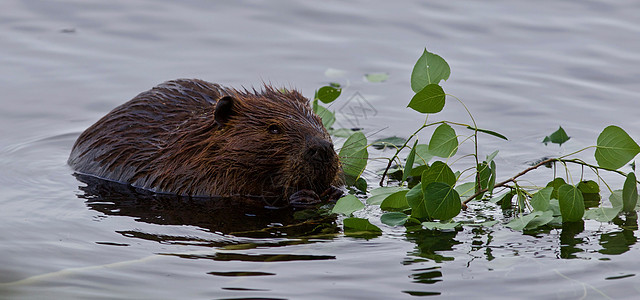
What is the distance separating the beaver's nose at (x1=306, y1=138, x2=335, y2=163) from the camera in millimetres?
5355

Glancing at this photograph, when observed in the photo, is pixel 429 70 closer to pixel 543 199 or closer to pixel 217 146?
pixel 543 199

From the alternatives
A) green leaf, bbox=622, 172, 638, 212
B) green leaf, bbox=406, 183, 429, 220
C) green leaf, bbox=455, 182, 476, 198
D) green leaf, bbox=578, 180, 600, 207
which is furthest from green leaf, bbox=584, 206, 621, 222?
→ green leaf, bbox=406, 183, 429, 220

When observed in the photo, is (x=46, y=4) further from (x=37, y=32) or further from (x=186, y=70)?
(x=186, y=70)

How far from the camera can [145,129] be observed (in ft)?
19.7

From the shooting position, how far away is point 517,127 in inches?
285

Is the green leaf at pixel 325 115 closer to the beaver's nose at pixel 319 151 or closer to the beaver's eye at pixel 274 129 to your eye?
the beaver's eye at pixel 274 129

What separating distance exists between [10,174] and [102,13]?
14.4 feet

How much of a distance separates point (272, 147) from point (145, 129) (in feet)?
3.11

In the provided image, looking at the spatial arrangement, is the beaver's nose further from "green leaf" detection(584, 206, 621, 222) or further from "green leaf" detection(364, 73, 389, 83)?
"green leaf" detection(364, 73, 389, 83)

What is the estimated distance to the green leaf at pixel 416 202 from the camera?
4.97 metres

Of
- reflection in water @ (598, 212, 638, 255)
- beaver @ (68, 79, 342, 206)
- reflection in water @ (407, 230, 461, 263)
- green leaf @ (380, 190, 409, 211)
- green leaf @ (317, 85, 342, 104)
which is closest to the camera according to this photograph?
reflection in water @ (407, 230, 461, 263)

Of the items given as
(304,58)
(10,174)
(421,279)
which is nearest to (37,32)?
(304,58)

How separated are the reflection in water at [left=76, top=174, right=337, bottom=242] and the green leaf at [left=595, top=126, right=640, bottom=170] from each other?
1.45 meters

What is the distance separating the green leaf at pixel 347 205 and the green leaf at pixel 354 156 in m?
0.75
